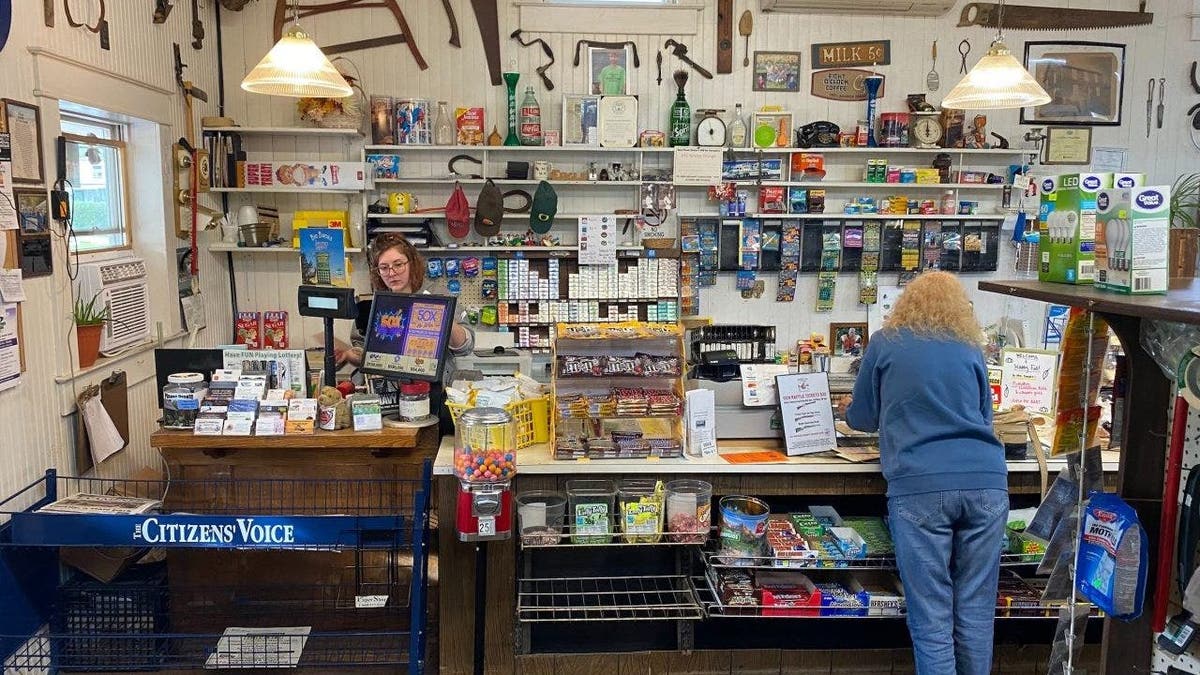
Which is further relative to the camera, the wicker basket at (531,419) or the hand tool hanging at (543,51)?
the hand tool hanging at (543,51)

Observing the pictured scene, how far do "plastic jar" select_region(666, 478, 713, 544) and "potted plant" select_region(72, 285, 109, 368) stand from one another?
2.55 meters

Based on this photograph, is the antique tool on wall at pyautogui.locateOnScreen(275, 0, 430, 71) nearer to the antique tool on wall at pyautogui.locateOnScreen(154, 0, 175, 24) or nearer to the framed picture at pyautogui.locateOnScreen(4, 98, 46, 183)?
the antique tool on wall at pyautogui.locateOnScreen(154, 0, 175, 24)

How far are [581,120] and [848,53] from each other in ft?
6.16

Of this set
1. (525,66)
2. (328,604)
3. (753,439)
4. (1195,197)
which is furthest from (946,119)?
(328,604)

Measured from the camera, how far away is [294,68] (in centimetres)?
354

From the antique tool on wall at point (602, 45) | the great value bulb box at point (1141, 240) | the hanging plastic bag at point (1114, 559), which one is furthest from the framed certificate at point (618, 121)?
the hanging plastic bag at point (1114, 559)

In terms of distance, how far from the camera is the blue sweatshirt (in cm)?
274

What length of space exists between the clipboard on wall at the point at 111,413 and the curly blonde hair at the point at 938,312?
127 inches

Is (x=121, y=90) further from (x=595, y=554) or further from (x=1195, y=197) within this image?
(x=1195, y=197)

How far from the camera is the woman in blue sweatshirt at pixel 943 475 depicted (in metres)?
2.75

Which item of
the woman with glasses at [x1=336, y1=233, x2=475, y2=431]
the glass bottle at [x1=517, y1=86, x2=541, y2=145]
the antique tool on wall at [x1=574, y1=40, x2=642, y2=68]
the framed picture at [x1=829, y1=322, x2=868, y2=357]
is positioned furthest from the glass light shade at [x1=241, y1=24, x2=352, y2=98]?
the framed picture at [x1=829, y1=322, x2=868, y2=357]

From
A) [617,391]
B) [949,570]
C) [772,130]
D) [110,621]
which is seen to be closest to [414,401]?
[617,391]

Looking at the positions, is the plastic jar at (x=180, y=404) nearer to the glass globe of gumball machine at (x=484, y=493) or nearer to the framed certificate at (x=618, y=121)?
the glass globe of gumball machine at (x=484, y=493)

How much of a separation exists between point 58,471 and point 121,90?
1819 millimetres
